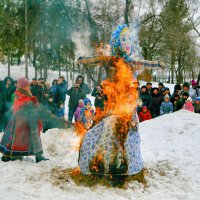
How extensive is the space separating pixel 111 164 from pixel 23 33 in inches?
688

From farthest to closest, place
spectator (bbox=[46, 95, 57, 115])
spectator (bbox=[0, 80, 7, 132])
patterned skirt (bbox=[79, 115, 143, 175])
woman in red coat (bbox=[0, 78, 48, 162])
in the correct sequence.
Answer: spectator (bbox=[46, 95, 57, 115]) < spectator (bbox=[0, 80, 7, 132]) < woman in red coat (bbox=[0, 78, 48, 162]) < patterned skirt (bbox=[79, 115, 143, 175])

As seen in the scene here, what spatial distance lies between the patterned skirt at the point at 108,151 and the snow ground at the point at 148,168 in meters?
0.27

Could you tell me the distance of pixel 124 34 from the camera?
5.08m

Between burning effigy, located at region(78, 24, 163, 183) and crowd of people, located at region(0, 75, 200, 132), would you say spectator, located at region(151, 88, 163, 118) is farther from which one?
burning effigy, located at region(78, 24, 163, 183)

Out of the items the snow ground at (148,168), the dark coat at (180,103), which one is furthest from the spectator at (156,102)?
the snow ground at (148,168)

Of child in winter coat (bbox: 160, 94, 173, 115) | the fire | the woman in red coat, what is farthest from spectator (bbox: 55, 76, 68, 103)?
the fire

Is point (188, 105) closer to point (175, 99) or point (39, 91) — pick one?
point (175, 99)

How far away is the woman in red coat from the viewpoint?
6.14 meters

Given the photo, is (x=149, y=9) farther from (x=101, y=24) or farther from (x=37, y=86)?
(x=37, y=86)

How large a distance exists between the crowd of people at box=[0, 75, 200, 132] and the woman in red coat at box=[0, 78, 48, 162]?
3200 mm

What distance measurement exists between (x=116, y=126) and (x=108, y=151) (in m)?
0.38

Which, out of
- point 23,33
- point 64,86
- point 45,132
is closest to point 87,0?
→ point 23,33

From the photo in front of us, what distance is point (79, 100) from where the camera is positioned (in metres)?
9.92

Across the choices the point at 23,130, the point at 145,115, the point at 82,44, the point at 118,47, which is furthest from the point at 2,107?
the point at 118,47
